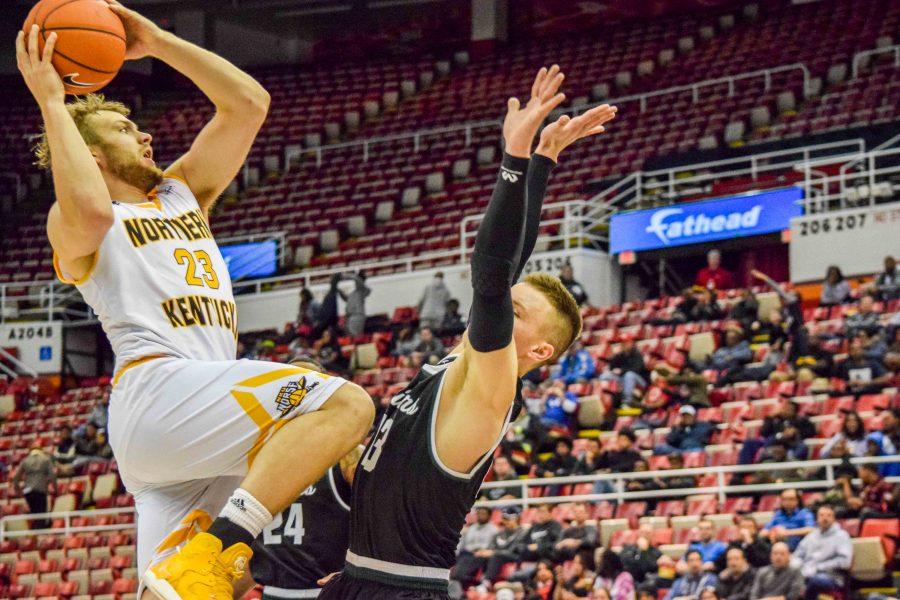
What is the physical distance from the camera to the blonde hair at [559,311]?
4285 mm

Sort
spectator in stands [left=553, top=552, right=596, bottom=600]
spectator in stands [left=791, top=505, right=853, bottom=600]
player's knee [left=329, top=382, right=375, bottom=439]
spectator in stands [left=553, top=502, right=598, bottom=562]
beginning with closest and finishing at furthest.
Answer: player's knee [left=329, top=382, right=375, bottom=439]
spectator in stands [left=791, top=505, right=853, bottom=600]
spectator in stands [left=553, top=552, right=596, bottom=600]
spectator in stands [left=553, top=502, right=598, bottom=562]

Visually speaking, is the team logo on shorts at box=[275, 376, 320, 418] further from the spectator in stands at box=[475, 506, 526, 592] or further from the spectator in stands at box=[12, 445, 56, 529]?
the spectator in stands at box=[12, 445, 56, 529]

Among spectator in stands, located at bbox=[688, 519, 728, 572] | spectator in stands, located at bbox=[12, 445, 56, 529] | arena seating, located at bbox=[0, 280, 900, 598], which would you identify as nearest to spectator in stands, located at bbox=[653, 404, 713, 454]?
arena seating, located at bbox=[0, 280, 900, 598]

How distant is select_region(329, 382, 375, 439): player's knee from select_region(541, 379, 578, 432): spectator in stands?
38.9 feet

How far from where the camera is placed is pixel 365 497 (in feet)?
14.1

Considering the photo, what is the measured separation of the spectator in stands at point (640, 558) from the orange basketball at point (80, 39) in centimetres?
874

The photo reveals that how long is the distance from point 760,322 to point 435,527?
43.5 feet

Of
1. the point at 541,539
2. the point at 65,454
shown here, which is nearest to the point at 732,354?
the point at 541,539

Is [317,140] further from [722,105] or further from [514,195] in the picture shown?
[514,195]

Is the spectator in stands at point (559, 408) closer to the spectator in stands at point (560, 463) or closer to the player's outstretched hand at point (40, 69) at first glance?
the spectator in stands at point (560, 463)

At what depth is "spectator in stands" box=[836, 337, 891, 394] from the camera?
1439 cm

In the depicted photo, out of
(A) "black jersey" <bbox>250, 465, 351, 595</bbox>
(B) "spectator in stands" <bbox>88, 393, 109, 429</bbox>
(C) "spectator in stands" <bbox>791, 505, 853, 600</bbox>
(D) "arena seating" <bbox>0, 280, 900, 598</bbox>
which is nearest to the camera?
(A) "black jersey" <bbox>250, 465, 351, 595</bbox>

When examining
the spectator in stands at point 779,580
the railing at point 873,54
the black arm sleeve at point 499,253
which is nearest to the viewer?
the black arm sleeve at point 499,253

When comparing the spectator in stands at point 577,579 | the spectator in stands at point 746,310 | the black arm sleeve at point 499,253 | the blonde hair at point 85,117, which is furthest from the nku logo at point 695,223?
the black arm sleeve at point 499,253
